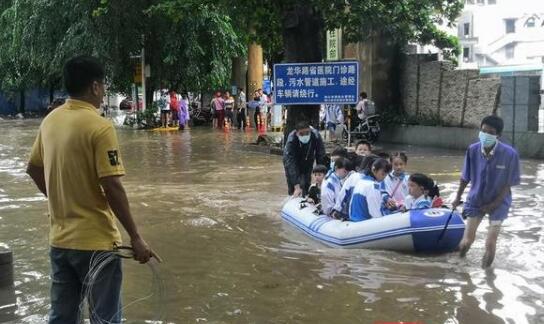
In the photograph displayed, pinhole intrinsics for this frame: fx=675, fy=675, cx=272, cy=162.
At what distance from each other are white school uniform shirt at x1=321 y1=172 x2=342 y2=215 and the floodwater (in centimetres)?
50

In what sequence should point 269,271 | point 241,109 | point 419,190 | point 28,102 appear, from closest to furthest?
point 269,271
point 419,190
point 241,109
point 28,102

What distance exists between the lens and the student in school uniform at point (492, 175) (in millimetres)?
6375

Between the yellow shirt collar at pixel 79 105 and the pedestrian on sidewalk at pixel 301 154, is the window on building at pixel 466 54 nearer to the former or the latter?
the pedestrian on sidewalk at pixel 301 154

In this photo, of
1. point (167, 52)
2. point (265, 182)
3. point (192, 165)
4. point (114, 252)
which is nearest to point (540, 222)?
point (265, 182)

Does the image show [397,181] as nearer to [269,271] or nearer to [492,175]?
[492,175]

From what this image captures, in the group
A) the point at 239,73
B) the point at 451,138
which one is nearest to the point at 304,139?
the point at 451,138

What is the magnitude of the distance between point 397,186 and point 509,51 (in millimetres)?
53148

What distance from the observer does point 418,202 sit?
25.1ft

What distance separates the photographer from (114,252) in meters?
3.58

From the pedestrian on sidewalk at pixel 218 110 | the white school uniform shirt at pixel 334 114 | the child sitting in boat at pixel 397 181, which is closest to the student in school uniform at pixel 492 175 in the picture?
the child sitting in boat at pixel 397 181

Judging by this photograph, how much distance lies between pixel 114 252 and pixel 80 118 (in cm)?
73

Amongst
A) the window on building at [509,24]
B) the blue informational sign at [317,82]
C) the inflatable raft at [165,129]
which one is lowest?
the inflatable raft at [165,129]

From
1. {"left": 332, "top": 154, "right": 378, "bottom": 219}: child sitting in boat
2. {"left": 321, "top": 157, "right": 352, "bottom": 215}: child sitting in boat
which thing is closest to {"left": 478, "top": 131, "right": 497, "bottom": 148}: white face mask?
{"left": 332, "top": 154, "right": 378, "bottom": 219}: child sitting in boat

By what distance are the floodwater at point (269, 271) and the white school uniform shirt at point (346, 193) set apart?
1.82 feet
